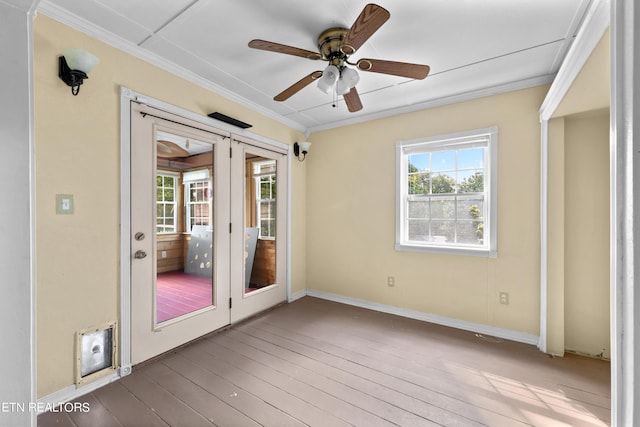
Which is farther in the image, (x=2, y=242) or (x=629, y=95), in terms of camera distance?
(x=2, y=242)

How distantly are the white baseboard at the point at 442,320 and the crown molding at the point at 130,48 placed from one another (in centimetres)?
272

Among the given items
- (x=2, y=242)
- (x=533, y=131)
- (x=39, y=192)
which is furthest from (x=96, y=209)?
(x=533, y=131)

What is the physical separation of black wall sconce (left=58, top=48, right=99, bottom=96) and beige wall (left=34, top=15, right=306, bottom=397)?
0.04 metres

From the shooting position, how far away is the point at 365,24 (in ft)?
4.94

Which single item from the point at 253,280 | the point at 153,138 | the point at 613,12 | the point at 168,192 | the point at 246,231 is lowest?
the point at 253,280

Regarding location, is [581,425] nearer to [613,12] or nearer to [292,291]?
[613,12]

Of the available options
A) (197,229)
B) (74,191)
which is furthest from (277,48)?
(197,229)

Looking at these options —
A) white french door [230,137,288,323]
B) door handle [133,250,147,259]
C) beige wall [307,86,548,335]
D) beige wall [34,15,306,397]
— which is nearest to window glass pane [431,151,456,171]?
beige wall [307,86,548,335]

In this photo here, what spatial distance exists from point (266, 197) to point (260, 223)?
0.35 m

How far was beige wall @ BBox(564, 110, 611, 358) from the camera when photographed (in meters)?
2.44

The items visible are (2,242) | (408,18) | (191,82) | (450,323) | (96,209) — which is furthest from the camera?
(450,323)

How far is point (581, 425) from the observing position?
1700 mm

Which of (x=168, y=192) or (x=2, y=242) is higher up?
(x=168, y=192)

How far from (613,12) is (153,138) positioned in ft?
8.82
